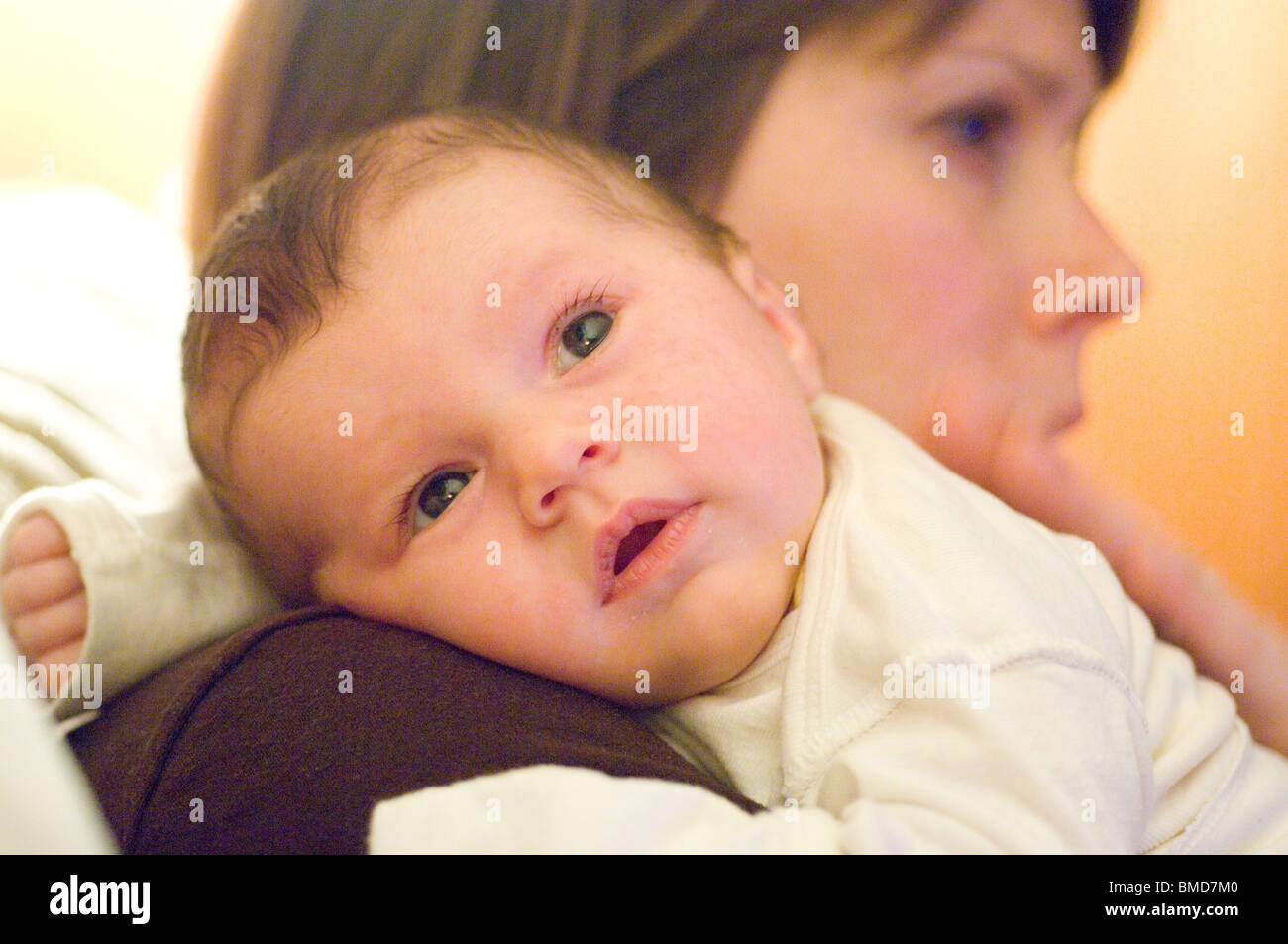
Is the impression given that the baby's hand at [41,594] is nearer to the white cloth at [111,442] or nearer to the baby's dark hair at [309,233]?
the white cloth at [111,442]

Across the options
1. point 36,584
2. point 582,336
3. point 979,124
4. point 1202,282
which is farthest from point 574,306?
point 1202,282

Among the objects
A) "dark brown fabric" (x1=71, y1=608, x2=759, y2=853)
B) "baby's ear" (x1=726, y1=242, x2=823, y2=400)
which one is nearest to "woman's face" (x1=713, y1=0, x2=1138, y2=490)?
"baby's ear" (x1=726, y1=242, x2=823, y2=400)

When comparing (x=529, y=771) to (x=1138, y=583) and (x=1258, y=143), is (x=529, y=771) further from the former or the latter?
(x=1258, y=143)

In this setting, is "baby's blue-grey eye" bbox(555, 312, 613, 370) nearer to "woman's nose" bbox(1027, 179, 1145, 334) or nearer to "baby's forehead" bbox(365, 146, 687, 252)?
"baby's forehead" bbox(365, 146, 687, 252)

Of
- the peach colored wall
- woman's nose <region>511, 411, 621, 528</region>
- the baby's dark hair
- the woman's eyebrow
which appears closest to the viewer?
woman's nose <region>511, 411, 621, 528</region>

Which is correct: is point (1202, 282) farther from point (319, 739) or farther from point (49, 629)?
point (49, 629)

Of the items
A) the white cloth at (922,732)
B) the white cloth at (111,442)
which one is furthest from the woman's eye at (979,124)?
the white cloth at (111,442)

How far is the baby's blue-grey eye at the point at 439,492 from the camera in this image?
866mm

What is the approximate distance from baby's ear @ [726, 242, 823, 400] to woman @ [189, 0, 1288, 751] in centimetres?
19

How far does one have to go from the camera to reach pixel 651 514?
0.78 m

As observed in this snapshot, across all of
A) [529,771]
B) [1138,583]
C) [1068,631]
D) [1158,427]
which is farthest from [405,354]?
[1158,427]

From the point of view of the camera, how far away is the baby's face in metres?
0.78

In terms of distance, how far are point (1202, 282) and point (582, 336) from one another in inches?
39.8

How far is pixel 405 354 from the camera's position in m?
0.82
